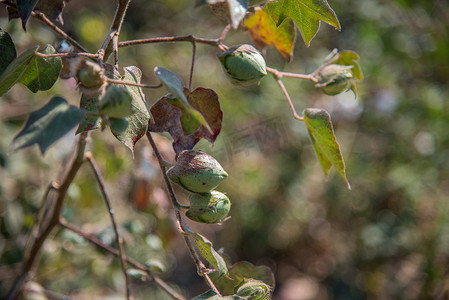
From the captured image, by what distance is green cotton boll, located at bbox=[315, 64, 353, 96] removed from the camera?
2.39 ft

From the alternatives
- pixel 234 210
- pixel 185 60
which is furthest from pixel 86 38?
pixel 234 210

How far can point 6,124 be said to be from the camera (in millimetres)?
1434

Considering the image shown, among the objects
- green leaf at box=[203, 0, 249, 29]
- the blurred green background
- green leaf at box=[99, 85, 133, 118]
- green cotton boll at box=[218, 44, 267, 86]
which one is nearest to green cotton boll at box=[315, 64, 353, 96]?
green cotton boll at box=[218, 44, 267, 86]

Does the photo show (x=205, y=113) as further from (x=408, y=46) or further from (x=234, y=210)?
(x=408, y=46)

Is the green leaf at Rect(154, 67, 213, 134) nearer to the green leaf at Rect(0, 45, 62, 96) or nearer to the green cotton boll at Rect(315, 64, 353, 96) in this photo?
the green leaf at Rect(0, 45, 62, 96)

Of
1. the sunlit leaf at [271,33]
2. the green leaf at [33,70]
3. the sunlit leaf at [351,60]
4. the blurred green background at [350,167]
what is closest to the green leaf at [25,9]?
the green leaf at [33,70]

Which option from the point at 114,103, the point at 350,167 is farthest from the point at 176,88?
the point at 350,167

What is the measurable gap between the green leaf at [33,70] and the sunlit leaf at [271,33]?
348 mm

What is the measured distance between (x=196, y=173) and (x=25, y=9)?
306 millimetres

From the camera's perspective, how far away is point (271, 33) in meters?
0.79

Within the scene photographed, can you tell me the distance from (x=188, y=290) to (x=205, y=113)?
1.64 meters

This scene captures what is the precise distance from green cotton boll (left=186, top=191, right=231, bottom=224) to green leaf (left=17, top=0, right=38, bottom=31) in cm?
32

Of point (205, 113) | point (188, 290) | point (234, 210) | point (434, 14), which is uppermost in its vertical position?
point (205, 113)

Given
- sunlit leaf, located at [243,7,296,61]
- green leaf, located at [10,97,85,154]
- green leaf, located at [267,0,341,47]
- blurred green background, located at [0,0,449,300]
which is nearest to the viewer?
green leaf, located at [10,97,85,154]
